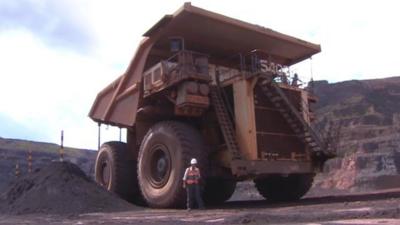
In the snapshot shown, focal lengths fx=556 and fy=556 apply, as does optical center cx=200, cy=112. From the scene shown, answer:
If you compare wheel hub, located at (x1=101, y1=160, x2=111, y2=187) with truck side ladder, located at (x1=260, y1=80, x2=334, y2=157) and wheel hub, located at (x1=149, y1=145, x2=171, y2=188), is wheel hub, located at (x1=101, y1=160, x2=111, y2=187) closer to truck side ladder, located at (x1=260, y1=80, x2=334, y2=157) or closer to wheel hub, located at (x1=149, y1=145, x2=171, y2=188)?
wheel hub, located at (x1=149, y1=145, x2=171, y2=188)

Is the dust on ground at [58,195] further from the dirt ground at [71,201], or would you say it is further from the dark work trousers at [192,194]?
the dark work trousers at [192,194]

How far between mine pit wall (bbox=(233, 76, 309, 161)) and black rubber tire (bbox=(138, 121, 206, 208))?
969mm

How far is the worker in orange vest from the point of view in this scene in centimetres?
1100

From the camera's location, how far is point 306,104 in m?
13.1

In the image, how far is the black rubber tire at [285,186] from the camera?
13766mm

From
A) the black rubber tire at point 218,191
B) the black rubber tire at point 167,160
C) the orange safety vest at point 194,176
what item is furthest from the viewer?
the black rubber tire at point 218,191

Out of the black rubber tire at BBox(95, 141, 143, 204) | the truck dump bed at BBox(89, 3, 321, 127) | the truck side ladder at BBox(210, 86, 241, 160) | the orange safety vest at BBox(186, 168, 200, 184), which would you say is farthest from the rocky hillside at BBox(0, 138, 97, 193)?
the orange safety vest at BBox(186, 168, 200, 184)

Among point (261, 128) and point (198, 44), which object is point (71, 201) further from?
point (198, 44)

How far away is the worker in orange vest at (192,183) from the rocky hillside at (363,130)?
39.8 ft

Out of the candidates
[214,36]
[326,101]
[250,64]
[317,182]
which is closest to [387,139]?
[317,182]

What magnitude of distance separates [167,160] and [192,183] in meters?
1.46

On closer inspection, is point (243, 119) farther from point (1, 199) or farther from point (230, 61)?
point (1, 199)

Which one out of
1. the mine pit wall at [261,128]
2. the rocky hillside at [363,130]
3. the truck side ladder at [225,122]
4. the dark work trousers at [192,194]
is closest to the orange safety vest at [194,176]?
the dark work trousers at [192,194]

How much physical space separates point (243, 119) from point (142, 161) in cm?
284
